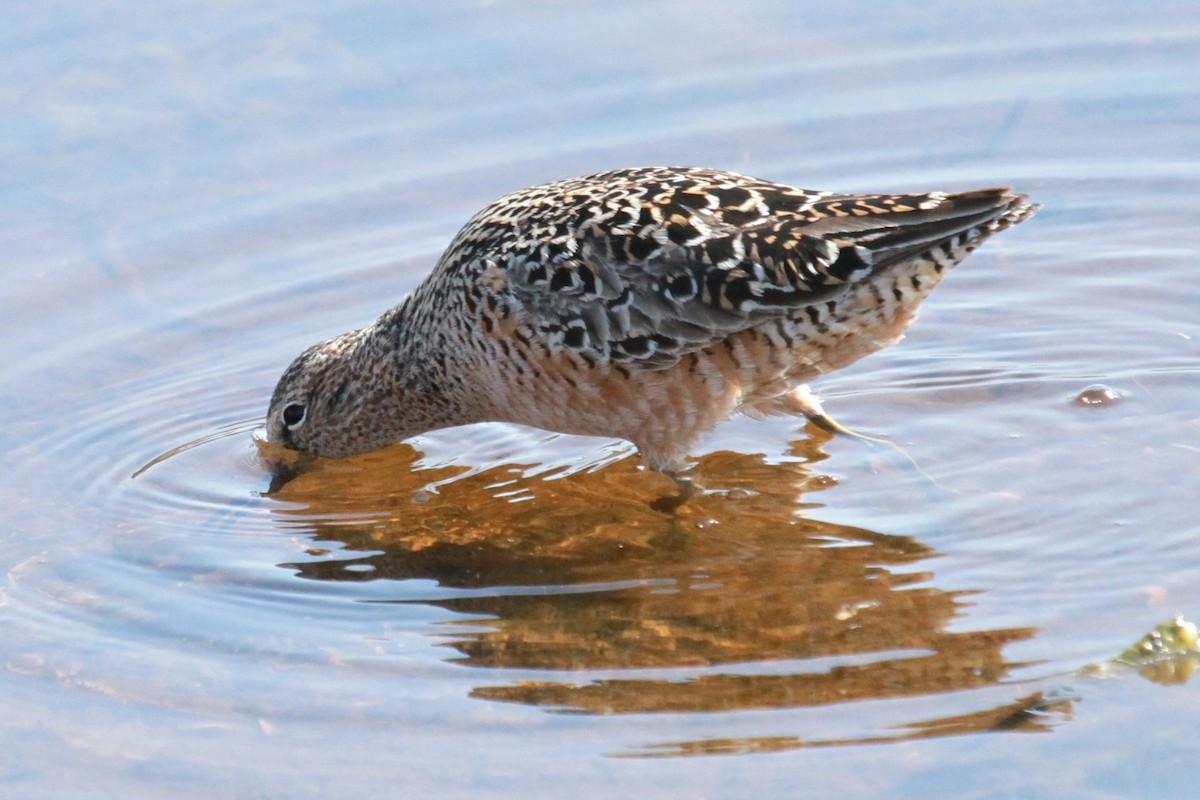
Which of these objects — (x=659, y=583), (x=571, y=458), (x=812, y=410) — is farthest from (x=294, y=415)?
(x=812, y=410)

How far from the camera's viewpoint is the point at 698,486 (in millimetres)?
9273

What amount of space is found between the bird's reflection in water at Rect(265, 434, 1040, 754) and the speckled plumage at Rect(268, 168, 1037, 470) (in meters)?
0.52

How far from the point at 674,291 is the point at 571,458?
180 cm

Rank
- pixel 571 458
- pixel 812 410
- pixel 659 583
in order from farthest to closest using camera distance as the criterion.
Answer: pixel 571 458
pixel 812 410
pixel 659 583

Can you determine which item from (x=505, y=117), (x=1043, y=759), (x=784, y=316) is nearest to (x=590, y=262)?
(x=784, y=316)

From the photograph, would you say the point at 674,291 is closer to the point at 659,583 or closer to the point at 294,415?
the point at 659,583

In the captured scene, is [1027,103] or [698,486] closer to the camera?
[698,486]

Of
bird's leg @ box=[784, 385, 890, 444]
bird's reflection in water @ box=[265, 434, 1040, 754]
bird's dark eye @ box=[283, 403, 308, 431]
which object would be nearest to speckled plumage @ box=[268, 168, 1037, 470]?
bird's leg @ box=[784, 385, 890, 444]

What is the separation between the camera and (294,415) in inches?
387

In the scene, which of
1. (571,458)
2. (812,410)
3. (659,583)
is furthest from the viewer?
(571,458)

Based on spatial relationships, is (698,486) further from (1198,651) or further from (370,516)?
(1198,651)

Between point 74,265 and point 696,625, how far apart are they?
567cm

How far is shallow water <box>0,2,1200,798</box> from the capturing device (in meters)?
6.94

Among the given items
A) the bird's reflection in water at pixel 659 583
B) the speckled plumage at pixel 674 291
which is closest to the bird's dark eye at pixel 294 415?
the bird's reflection in water at pixel 659 583
